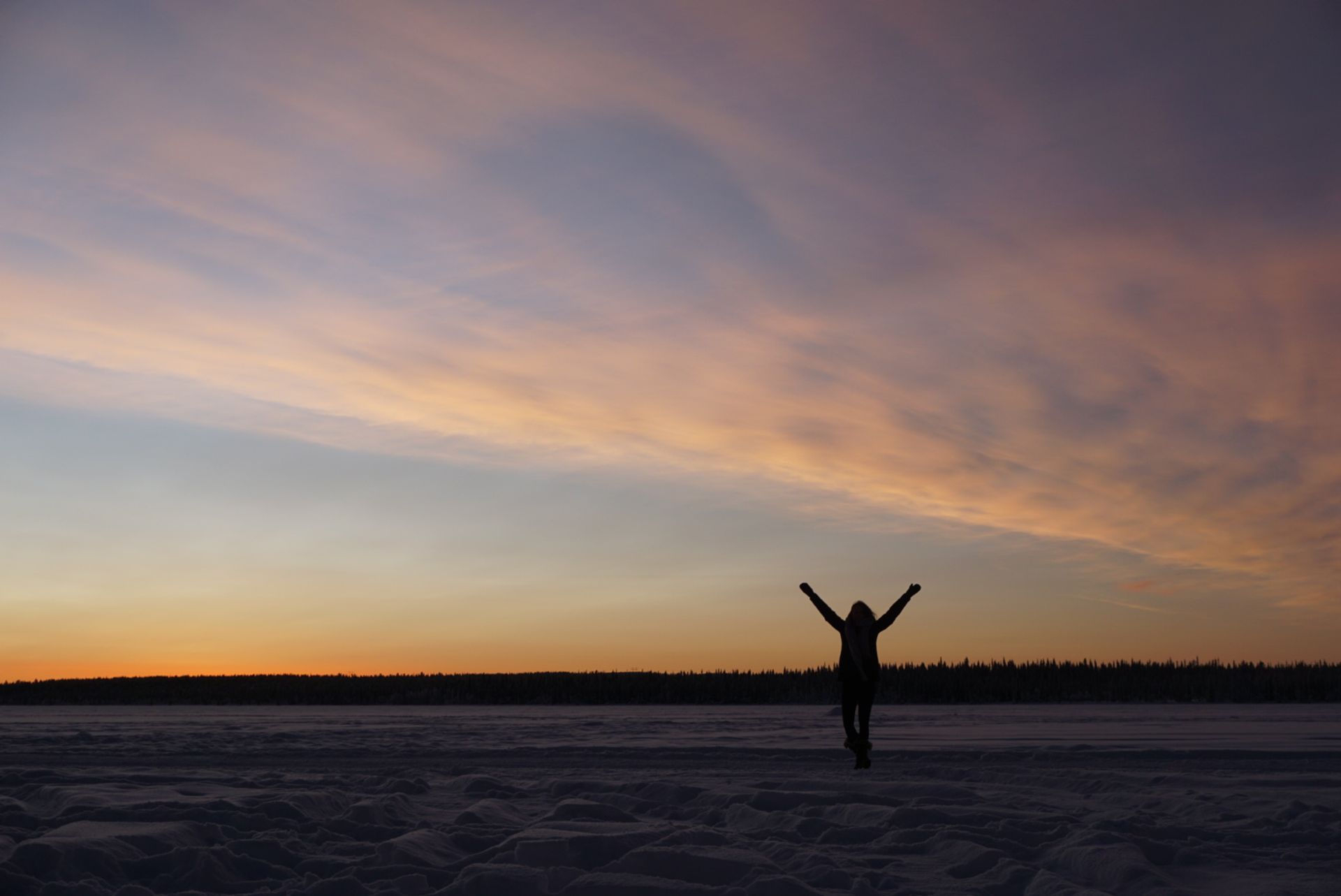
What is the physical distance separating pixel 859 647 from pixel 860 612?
0.45 m

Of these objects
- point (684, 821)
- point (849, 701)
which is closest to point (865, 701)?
point (849, 701)

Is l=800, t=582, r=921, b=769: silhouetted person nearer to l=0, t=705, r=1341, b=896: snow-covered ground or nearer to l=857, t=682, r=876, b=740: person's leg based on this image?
l=857, t=682, r=876, b=740: person's leg

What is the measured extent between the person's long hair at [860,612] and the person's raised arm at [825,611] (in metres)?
0.20

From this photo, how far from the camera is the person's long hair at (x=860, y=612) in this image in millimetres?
13586

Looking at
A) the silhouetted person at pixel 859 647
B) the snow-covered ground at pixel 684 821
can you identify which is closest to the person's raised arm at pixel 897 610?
the silhouetted person at pixel 859 647

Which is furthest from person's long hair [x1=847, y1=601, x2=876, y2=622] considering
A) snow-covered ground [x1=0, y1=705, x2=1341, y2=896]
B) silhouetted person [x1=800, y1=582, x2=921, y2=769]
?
snow-covered ground [x1=0, y1=705, x2=1341, y2=896]

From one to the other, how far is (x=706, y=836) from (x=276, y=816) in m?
3.68

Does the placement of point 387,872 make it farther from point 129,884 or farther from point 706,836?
point 706,836

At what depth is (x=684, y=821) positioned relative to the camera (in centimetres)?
842

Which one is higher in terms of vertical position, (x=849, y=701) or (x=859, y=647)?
(x=859, y=647)

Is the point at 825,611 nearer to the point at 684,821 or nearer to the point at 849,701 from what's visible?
the point at 849,701

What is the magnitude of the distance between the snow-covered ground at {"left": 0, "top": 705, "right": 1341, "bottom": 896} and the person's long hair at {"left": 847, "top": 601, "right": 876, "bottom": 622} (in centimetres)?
187

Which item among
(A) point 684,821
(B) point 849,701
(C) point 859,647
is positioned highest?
(C) point 859,647

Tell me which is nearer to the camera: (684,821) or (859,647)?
(684,821)
